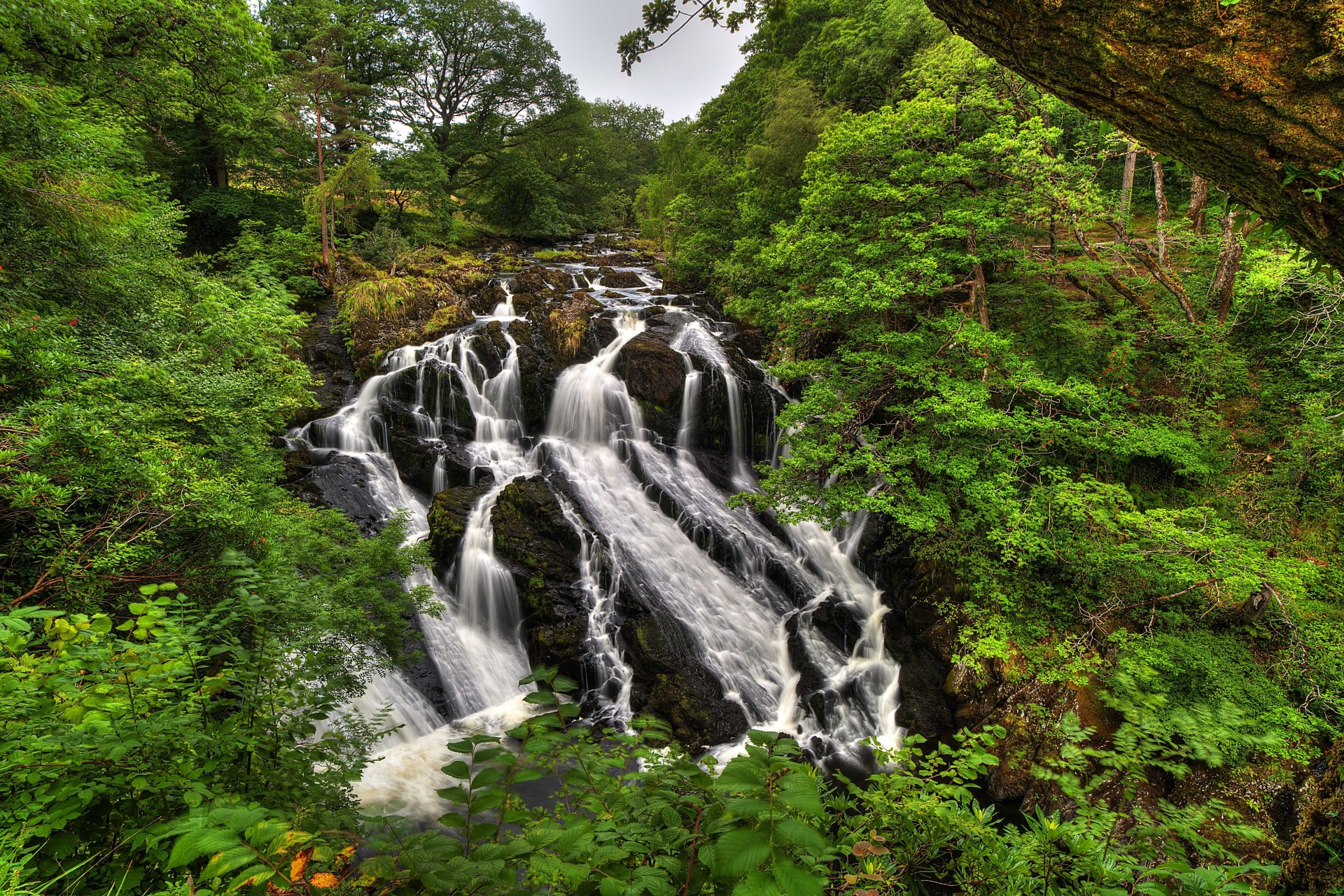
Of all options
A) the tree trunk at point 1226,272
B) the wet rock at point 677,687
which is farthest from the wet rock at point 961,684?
the tree trunk at point 1226,272

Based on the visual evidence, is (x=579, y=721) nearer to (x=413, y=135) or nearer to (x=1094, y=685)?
(x=1094, y=685)

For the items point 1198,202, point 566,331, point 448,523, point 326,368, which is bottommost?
point 448,523

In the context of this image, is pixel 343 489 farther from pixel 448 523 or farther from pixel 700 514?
pixel 700 514

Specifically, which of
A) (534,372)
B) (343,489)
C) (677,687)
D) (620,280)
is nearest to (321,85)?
(620,280)

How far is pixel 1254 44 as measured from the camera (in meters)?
1.51

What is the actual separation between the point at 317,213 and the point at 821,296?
48.8ft

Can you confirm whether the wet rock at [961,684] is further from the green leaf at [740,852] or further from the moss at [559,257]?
the moss at [559,257]

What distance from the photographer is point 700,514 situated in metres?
10.1

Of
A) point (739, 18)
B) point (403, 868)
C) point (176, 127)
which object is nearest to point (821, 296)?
point (739, 18)

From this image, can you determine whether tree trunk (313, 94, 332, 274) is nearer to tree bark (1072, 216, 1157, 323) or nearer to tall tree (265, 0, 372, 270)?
tall tree (265, 0, 372, 270)

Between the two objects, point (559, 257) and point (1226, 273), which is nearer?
point (1226, 273)

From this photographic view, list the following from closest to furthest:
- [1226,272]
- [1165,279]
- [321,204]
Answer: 1. [1226,272]
2. [1165,279]
3. [321,204]

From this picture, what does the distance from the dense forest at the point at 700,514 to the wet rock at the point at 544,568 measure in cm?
6

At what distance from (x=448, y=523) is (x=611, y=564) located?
281 centimetres
